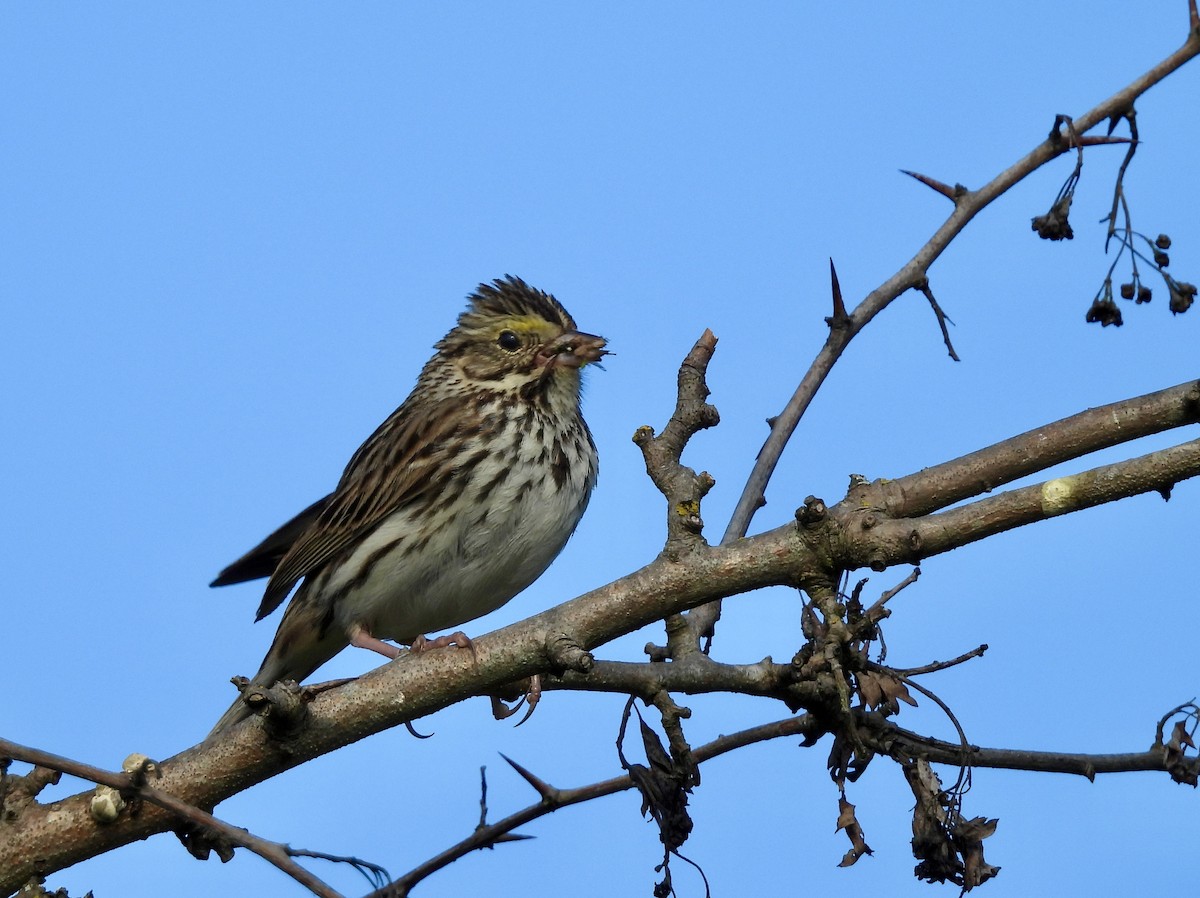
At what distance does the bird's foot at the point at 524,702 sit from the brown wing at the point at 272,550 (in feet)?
6.86

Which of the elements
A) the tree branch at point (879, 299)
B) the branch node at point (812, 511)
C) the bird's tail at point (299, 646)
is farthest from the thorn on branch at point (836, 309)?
the bird's tail at point (299, 646)

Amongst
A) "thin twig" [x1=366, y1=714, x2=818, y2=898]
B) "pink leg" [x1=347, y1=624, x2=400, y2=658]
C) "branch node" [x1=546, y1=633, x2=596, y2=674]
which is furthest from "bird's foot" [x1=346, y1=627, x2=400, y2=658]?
"branch node" [x1=546, y1=633, x2=596, y2=674]

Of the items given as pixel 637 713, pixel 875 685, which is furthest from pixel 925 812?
pixel 637 713

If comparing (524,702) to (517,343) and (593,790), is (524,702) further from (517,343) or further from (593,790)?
(517,343)

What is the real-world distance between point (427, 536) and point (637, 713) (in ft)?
8.86

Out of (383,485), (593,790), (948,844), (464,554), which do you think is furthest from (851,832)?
(383,485)

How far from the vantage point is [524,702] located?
601cm

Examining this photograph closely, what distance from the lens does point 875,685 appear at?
4473 millimetres

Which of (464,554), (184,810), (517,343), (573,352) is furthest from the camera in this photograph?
(517,343)

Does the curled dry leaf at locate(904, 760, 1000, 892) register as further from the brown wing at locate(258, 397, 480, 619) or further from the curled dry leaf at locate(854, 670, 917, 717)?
the brown wing at locate(258, 397, 480, 619)

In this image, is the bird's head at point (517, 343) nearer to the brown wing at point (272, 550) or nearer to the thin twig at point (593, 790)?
the brown wing at point (272, 550)

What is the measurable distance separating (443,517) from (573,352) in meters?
1.37

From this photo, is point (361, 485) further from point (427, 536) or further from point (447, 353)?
point (447, 353)

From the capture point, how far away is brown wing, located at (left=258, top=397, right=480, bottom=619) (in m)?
7.43
